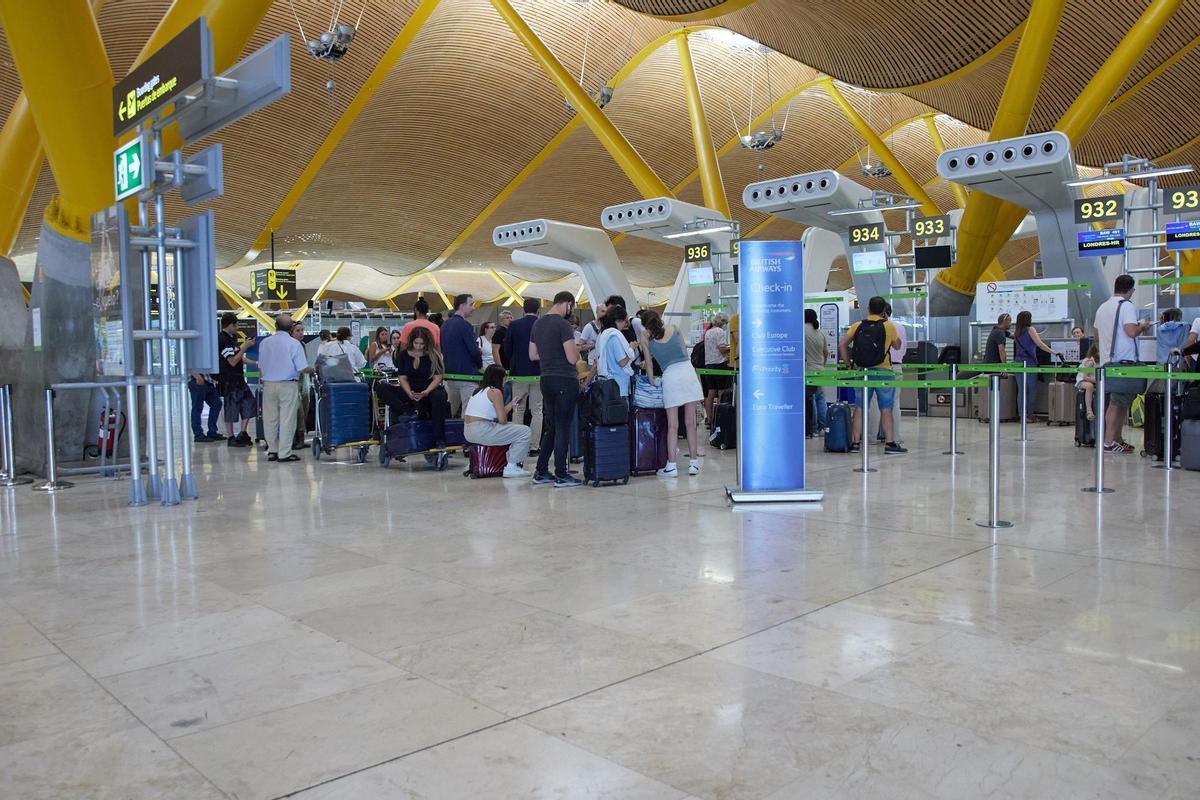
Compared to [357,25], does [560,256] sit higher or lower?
lower

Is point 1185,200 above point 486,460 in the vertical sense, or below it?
above

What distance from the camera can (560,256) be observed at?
18.2 metres

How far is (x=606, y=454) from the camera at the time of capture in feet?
26.9


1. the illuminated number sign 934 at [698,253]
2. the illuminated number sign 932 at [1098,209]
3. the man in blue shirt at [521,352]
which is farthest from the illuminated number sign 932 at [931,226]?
the man in blue shirt at [521,352]

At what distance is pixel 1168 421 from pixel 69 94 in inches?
407

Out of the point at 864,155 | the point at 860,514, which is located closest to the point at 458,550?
the point at 860,514

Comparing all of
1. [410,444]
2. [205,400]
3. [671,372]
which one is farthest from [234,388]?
[671,372]

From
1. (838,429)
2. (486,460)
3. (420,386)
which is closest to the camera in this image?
(486,460)

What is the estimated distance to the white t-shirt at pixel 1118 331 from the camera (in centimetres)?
942

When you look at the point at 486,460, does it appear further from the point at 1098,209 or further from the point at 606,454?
the point at 1098,209

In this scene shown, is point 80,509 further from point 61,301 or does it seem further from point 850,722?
point 850,722

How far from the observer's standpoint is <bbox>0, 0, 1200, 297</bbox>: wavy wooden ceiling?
21.0 m

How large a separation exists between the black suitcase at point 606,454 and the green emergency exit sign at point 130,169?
408 cm

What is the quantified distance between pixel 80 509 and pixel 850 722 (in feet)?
21.8
